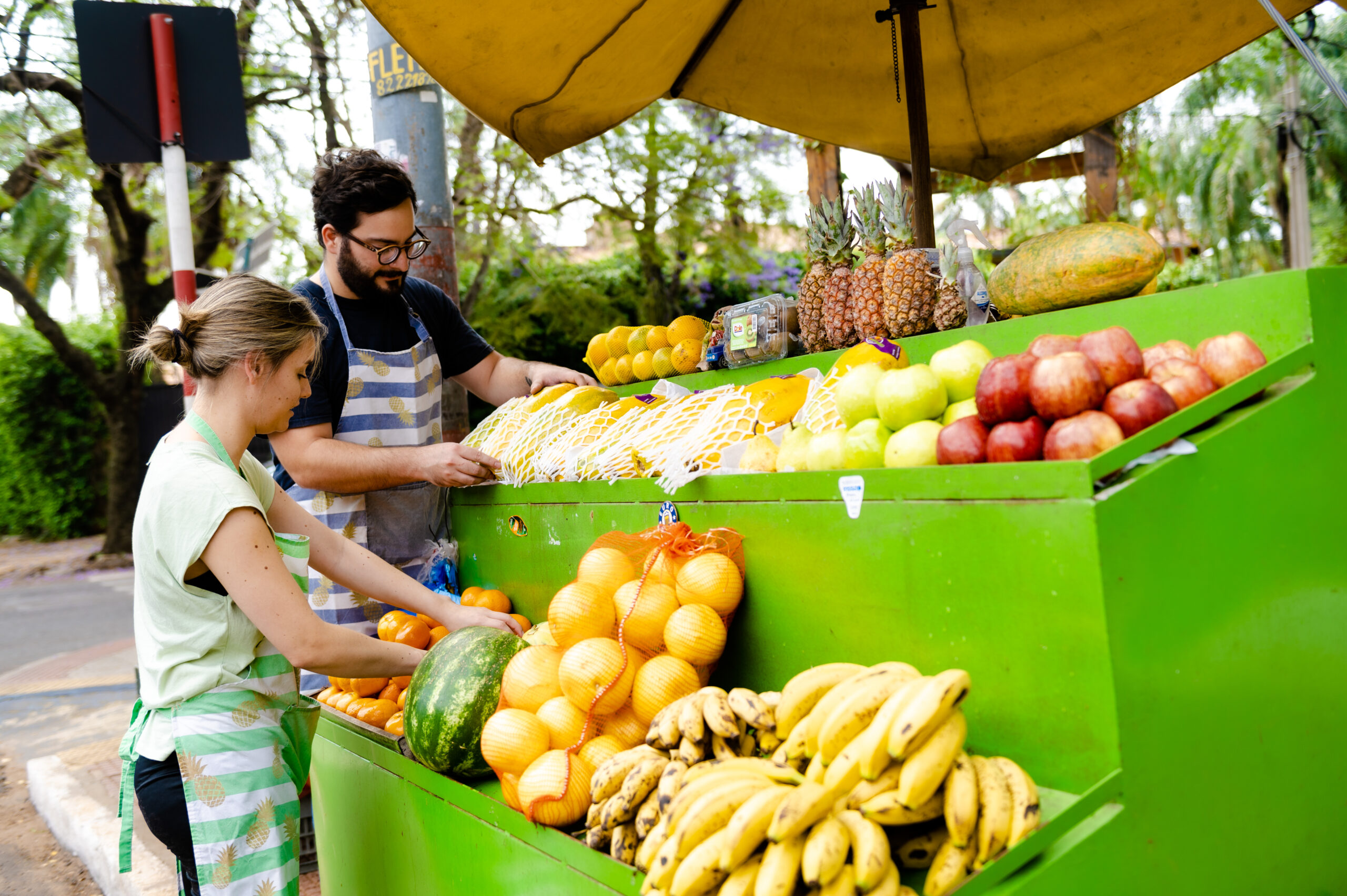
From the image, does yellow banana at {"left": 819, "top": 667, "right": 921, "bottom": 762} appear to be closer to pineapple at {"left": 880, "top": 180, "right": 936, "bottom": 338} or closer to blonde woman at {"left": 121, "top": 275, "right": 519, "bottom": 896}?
blonde woman at {"left": 121, "top": 275, "right": 519, "bottom": 896}

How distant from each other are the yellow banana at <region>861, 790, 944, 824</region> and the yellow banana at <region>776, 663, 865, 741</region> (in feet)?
0.97

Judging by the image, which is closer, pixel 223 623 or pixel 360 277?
pixel 223 623

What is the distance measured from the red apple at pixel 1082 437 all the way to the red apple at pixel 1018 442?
0.03 m

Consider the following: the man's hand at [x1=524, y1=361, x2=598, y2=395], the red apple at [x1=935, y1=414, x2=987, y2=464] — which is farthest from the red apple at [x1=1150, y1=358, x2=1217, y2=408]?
the man's hand at [x1=524, y1=361, x2=598, y2=395]

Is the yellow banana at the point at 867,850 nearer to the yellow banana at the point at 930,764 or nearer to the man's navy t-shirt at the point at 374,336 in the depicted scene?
the yellow banana at the point at 930,764

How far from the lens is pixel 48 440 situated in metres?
18.8

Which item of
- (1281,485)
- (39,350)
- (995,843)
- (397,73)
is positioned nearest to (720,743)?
(995,843)

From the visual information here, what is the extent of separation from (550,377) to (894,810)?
2.89m

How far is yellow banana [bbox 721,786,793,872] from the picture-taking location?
1.44 m

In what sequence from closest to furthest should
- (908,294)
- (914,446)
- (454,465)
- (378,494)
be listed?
(914,446) → (908,294) → (454,465) → (378,494)

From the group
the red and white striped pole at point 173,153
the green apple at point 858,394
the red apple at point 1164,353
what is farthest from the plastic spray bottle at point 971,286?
the red and white striped pole at point 173,153

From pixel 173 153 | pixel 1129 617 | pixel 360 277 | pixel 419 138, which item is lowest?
pixel 1129 617

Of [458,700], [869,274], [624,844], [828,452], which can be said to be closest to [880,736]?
[624,844]

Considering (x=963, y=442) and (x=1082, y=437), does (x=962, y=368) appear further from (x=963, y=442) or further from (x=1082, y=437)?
(x=1082, y=437)
